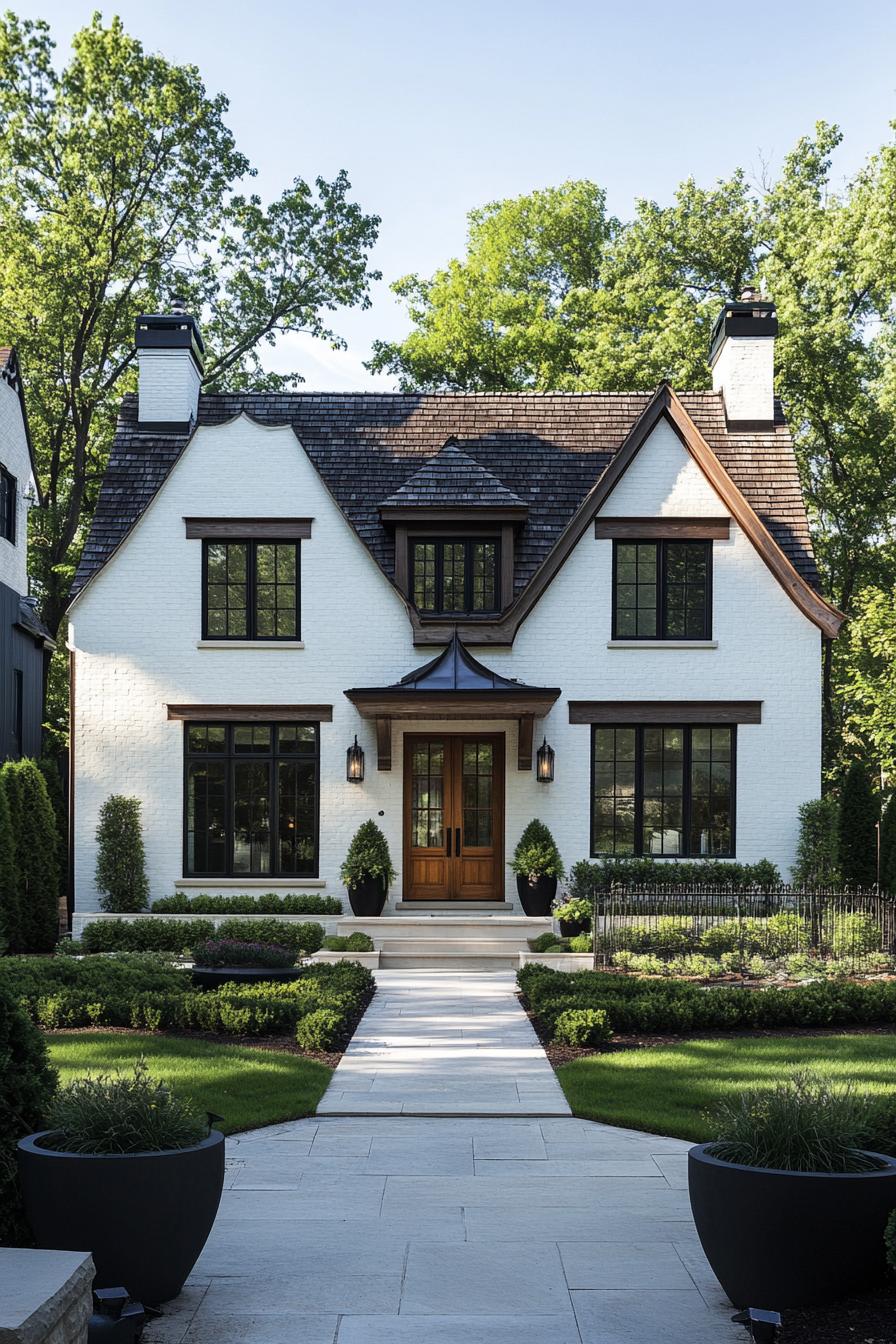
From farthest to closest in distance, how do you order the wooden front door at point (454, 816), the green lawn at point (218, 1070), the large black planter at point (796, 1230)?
the wooden front door at point (454, 816) → the green lawn at point (218, 1070) → the large black planter at point (796, 1230)

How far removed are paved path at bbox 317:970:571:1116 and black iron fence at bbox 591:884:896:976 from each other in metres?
1.74

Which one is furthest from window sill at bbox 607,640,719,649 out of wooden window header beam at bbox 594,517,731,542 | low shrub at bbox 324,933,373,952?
low shrub at bbox 324,933,373,952

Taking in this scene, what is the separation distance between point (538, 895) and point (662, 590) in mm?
5170

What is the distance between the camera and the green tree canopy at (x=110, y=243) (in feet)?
96.2

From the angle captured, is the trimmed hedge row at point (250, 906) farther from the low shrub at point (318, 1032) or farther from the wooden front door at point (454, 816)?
the low shrub at point (318, 1032)

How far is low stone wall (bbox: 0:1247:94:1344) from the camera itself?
13.9 ft

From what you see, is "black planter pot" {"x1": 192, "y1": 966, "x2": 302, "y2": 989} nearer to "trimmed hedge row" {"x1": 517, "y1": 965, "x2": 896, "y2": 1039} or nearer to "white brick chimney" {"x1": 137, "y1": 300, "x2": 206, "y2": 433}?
"trimmed hedge row" {"x1": 517, "y1": 965, "x2": 896, "y2": 1039}

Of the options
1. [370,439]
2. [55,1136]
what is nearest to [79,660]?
[370,439]

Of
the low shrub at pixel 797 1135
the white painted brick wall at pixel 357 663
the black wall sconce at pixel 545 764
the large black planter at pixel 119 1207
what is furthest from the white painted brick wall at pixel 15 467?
the low shrub at pixel 797 1135

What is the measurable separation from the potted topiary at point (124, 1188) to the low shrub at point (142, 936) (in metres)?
13.1

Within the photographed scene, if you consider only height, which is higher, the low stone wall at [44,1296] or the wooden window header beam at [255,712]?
the wooden window header beam at [255,712]

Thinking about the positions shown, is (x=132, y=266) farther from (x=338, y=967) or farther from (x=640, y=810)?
(x=338, y=967)

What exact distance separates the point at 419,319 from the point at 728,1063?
30.4m

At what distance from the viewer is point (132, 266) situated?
31.2m
